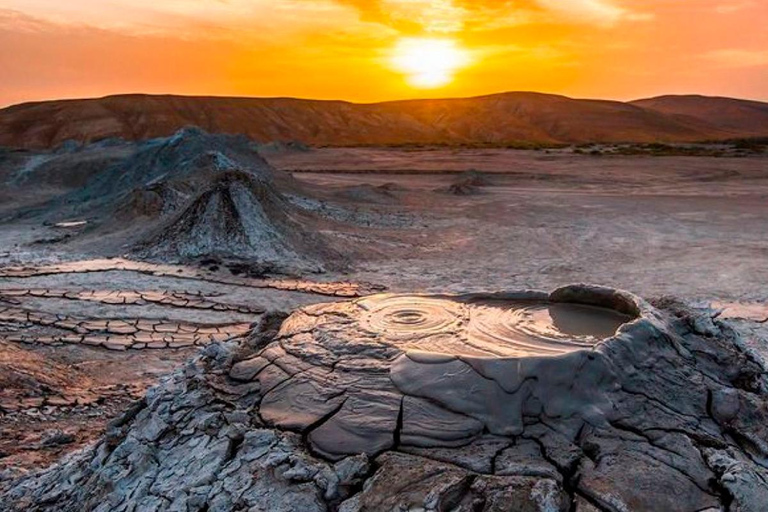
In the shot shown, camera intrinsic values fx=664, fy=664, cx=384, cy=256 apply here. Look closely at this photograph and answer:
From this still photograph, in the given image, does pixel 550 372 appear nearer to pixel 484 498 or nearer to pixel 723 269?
pixel 484 498

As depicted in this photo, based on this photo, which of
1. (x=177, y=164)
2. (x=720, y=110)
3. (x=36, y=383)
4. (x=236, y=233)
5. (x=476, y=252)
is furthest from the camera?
(x=720, y=110)

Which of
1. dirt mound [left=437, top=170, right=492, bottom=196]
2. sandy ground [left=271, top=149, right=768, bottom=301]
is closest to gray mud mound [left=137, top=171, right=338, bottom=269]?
sandy ground [left=271, top=149, right=768, bottom=301]

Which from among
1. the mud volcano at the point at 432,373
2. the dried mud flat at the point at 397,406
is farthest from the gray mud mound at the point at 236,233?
the mud volcano at the point at 432,373

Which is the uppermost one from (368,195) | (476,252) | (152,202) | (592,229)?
(152,202)

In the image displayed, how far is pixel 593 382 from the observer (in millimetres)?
2885

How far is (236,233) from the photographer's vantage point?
1023 centimetres

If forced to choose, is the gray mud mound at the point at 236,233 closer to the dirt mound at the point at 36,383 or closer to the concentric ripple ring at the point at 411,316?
the dirt mound at the point at 36,383

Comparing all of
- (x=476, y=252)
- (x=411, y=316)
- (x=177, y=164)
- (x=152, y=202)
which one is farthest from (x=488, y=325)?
(x=177, y=164)

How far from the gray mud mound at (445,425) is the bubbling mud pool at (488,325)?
0.06ft

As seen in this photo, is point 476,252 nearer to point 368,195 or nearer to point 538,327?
point 368,195

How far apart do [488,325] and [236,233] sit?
23.9ft

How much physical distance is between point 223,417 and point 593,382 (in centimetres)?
167

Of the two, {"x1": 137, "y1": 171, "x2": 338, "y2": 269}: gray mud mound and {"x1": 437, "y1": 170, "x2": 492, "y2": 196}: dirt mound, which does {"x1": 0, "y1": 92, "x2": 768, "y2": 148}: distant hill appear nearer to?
{"x1": 437, "y1": 170, "x2": 492, "y2": 196}: dirt mound

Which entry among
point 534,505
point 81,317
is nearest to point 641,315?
point 534,505
